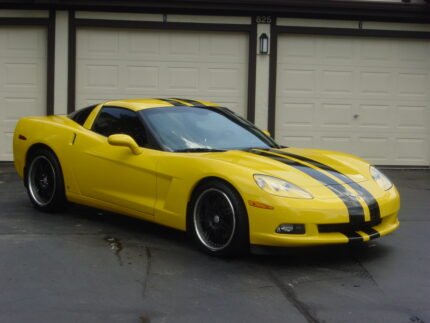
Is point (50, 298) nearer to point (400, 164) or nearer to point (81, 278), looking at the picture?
point (81, 278)

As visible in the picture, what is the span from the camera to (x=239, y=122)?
678 centimetres

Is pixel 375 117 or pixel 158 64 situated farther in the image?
pixel 375 117

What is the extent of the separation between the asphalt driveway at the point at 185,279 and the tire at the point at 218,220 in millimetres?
133

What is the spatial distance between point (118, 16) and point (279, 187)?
7.44 meters

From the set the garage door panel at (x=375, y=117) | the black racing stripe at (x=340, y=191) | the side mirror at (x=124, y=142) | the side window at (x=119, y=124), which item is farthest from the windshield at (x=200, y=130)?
the garage door panel at (x=375, y=117)

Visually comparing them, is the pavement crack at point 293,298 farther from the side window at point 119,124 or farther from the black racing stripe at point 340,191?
the side window at point 119,124

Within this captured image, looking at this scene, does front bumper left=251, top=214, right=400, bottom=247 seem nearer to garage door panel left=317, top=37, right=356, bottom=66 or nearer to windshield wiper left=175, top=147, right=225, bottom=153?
windshield wiper left=175, top=147, right=225, bottom=153

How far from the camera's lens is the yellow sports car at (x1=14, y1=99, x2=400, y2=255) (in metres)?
5.06

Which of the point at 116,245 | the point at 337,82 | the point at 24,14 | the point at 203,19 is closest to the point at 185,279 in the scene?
the point at 116,245

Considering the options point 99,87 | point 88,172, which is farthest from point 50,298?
point 99,87

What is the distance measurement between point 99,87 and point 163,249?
21.8ft

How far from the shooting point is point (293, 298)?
441cm

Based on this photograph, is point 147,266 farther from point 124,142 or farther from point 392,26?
point 392,26

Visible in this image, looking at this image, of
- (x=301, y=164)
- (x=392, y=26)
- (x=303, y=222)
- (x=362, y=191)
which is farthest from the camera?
(x=392, y=26)
